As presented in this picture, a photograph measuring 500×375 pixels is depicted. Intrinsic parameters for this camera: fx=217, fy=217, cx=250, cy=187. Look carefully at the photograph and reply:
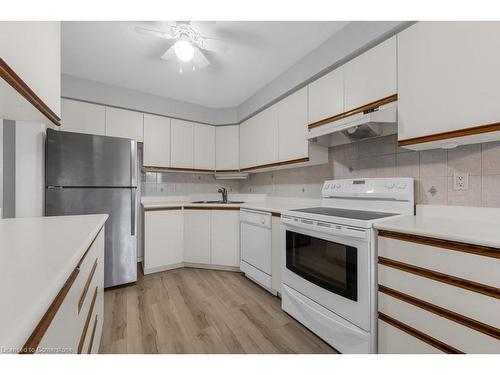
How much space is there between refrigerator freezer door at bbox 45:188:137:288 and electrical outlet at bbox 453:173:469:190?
2767 mm

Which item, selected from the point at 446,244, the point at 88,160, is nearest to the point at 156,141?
the point at 88,160

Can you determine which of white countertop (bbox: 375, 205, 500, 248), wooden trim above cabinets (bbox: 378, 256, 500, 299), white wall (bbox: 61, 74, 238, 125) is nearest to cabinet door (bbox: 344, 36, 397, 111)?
white countertop (bbox: 375, 205, 500, 248)

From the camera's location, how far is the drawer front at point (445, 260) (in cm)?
87

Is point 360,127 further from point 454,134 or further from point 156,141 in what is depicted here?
point 156,141

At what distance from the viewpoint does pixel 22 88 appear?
2.59 feet

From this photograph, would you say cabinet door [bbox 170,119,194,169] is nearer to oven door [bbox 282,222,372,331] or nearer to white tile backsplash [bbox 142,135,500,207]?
white tile backsplash [bbox 142,135,500,207]

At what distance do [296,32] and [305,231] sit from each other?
1.63 metres

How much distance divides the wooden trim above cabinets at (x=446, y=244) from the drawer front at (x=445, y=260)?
0.04 feet

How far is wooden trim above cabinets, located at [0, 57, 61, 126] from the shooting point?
2.20 ft

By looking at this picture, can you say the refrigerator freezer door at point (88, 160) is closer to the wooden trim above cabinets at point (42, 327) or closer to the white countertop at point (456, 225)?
the wooden trim above cabinets at point (42, 327)

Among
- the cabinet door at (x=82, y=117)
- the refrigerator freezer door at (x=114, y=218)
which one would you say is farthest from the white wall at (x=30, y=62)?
the cabinet door at (x=82, y=117)

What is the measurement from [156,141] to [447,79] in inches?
116

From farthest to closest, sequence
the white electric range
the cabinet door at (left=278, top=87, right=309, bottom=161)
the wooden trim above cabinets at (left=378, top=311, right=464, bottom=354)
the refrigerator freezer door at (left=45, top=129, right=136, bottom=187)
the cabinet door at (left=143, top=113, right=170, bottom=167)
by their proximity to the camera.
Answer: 1. the cabinet door at (left=143, top=113, right=170, bottom=167)
2. the cabinet door at (left=278, top=87, right=309, bottom=161)
3. the refrigerator freezer door at (left=45, top=129, right=136, bottom=187)
4. the white electric range
5. the wooden trim above cabinets at (left=378, top=311, right=464, bottom=354)

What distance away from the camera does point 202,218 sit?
2824 mm
